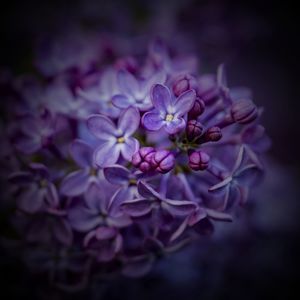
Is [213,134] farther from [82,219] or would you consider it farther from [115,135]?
[82,219]

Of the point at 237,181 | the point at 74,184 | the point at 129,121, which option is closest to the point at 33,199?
the point at 74,184

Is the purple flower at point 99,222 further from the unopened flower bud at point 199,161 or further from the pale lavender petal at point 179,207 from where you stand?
the unopened flower bud at point 199,161

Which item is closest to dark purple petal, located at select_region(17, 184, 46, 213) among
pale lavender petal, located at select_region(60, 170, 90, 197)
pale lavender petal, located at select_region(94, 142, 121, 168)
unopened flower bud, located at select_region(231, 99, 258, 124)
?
pale lavender petal, located at select_region(60, 170, 90, 197)

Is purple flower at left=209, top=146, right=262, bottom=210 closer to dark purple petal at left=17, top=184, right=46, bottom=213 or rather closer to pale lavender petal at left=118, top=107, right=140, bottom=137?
pale lavender petal at left=118, top=107, right=140, bottom=137

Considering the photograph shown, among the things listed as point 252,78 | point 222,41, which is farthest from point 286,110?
point 222,41

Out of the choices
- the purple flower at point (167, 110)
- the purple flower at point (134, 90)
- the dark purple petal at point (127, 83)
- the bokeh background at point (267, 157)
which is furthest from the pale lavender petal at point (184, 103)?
the bokeh background at point (267, 157)

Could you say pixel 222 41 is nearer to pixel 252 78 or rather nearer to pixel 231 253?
pixel 252 78
